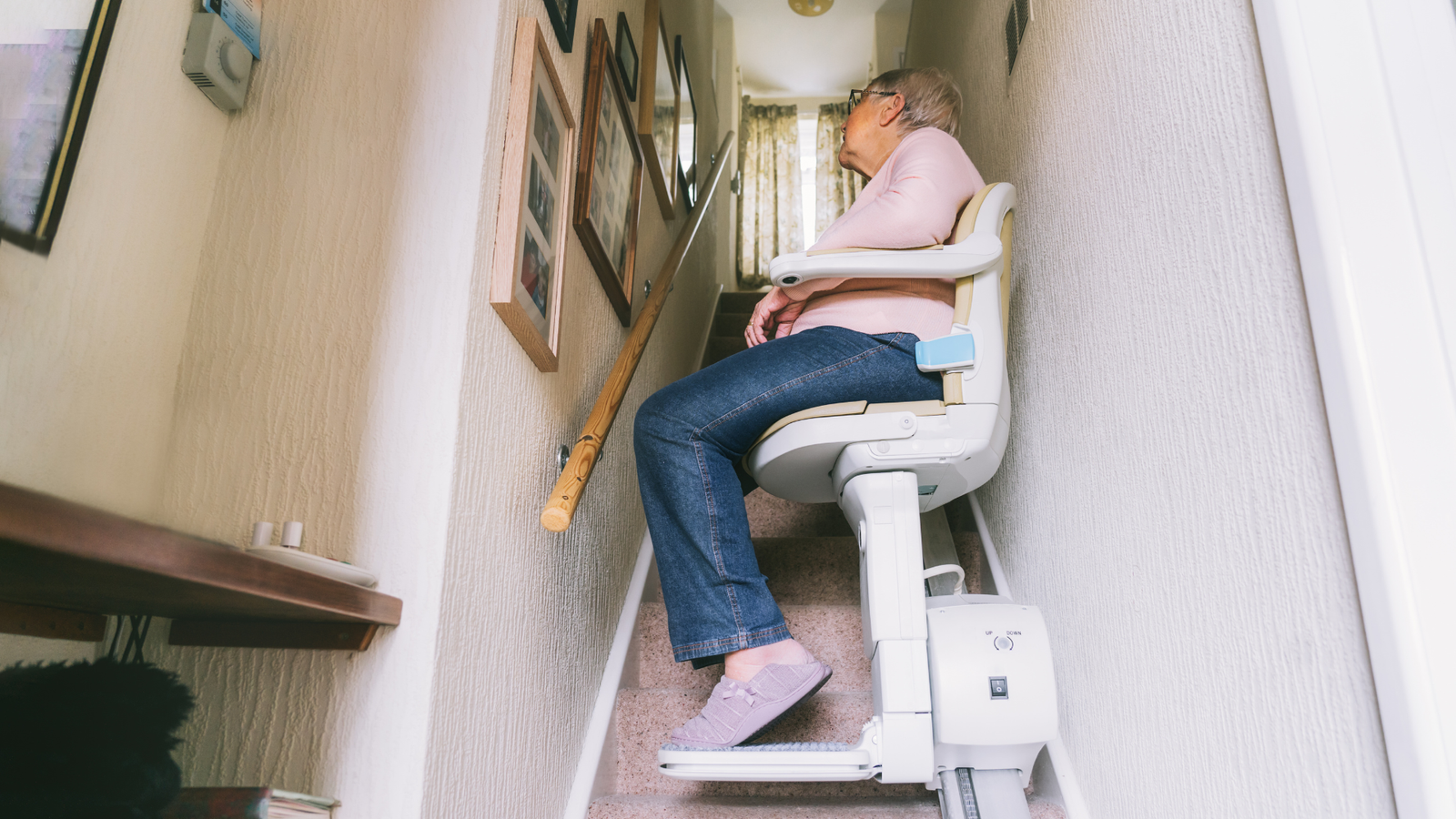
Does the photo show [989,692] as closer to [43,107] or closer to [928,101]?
[928,101]

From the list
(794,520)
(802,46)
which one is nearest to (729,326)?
(794,520)

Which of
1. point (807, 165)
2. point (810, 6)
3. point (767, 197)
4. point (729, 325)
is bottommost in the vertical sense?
point (729, 325)

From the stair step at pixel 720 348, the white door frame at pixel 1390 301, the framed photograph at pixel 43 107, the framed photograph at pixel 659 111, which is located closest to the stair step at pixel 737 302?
the stair step at pixel 720 348

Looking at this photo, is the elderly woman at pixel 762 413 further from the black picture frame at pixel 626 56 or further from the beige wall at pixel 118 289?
the black picture frame at pixel 626 56

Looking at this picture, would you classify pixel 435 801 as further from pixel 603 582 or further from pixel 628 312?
pixel 628 312

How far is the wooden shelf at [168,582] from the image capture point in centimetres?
45

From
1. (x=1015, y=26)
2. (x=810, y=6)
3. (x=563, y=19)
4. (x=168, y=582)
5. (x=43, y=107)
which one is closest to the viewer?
(x=168, y=582)

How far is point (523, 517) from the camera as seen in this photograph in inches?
46.3

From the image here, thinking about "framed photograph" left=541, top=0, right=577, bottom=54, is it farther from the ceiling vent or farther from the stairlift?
the ceiling vent

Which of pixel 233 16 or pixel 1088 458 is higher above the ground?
pixel 233 16

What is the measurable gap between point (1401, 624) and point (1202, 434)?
13.5 inches

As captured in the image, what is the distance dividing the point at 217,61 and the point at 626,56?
1112 millimetres

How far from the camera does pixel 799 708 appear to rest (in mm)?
1451

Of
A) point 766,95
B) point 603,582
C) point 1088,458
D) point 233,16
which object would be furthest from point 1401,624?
point 766,95
